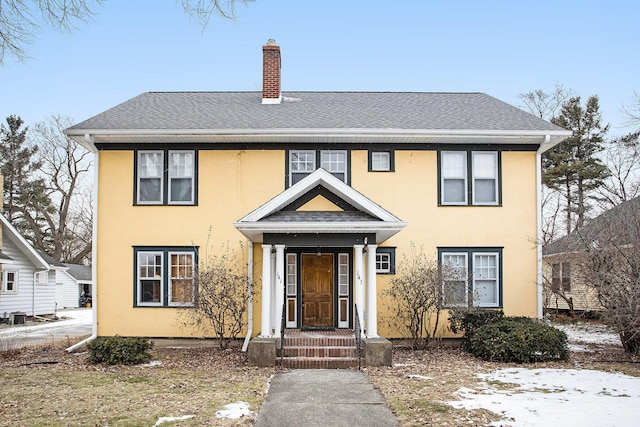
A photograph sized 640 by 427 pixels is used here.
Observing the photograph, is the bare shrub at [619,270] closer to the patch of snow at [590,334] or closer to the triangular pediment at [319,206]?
the patch of snow at [590,334]

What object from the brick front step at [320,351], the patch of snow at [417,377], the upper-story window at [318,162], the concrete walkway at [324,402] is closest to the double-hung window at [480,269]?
the upper-story window at [318,162]

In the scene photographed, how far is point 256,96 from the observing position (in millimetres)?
19734

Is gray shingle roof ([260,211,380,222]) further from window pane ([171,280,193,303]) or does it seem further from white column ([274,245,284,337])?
window pane ([171,280,193,303])

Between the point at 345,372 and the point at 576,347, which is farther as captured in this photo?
the point at 576,347

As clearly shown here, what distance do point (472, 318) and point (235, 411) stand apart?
8.44 meters

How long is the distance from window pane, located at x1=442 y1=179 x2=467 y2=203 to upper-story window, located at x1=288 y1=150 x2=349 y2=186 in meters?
2.93

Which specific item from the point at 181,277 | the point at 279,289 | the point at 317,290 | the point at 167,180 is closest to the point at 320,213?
the point at 279,289

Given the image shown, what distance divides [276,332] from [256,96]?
9.05m

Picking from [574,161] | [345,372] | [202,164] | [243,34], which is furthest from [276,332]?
[574,161]

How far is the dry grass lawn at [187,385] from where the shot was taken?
8469mm

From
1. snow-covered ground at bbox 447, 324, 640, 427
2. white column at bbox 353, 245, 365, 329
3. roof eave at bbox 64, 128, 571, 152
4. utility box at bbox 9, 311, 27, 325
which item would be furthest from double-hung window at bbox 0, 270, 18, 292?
snow-covered ground at bbox 447, 324, 640, 427

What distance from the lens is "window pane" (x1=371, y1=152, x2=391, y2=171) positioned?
16.6m

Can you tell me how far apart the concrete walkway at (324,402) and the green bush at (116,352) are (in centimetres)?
364

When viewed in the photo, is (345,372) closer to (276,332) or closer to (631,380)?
(276,332)
